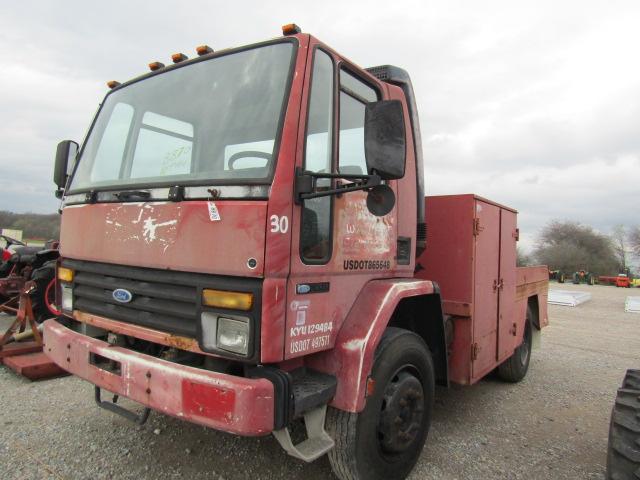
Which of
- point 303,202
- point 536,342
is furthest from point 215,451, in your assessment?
point 536,342

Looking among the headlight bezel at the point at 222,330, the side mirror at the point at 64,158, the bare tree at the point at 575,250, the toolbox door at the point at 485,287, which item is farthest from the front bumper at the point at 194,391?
the bare tree at the point at 575,250

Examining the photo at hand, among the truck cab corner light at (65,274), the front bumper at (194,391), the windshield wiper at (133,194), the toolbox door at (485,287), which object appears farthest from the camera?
the toolbox door at (485,287)

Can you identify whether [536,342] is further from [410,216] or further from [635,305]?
[635,305]

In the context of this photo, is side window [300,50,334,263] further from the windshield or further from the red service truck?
the windshield

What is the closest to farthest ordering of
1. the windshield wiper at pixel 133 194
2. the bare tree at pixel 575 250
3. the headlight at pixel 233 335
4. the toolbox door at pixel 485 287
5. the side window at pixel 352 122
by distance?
1. the headlight at pixel 233 335
2. the windshield wiper at pixel 133 194
3. the side window at pixel 352 122
4. the toolbox door at pixel 485 287
5. the bare tree at pixel 575 250

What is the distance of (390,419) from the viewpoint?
2.56 m

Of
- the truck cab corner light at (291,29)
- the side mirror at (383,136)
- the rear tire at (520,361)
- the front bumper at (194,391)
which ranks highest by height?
the truck cab corner light at (291,29)

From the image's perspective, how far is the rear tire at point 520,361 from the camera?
4.96 meters

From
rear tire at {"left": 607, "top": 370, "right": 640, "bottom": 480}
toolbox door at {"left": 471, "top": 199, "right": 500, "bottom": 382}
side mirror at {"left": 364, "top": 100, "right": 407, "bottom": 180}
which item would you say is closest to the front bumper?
side mirror at {"left": 364, "top": 100, "right": 407, "bottom": 180}

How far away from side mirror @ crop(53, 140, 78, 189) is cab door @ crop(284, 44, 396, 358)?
197cm

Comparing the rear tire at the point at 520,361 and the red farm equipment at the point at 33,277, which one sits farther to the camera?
the red farm equipment at the point at 33,277

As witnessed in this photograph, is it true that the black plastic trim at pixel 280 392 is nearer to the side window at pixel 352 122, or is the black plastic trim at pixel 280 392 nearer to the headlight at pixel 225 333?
the headlight at pixel 225 333

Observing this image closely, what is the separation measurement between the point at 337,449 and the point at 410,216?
155cm

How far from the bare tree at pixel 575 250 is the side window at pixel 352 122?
131 feet
